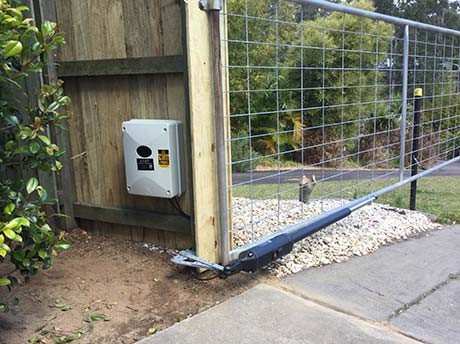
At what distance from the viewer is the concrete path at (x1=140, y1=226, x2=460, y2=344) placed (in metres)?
2.28

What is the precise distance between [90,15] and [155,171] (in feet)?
3.95

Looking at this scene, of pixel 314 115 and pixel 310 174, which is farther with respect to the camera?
pixel 314 115

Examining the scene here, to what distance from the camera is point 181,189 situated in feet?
9.55

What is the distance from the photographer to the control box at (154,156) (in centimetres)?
281

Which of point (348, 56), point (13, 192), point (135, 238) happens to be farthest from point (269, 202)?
point (348, 56)

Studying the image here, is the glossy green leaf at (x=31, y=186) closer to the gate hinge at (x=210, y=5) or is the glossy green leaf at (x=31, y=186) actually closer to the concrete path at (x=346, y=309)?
the concrete path at (x=346, y=309)

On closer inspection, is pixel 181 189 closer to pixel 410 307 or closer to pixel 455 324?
pixel 410 307

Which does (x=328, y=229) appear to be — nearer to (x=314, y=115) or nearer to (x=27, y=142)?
(x=27, y=142)

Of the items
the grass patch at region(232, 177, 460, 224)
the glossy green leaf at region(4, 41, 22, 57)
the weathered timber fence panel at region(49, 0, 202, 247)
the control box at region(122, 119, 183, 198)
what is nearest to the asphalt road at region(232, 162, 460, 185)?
the grass patch at region(232, 177, 460, 224)

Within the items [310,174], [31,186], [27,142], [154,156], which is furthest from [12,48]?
[310,174]

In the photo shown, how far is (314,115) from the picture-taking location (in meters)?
12.6

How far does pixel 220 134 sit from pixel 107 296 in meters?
1.13

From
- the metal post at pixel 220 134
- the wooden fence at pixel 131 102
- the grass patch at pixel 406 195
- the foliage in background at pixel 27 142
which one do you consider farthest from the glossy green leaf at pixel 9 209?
the grass patch at pixel 406 195

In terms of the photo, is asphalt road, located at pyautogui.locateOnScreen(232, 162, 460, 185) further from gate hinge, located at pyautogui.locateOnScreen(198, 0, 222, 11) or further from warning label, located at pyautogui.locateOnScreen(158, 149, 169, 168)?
gate hinge, located at pyautogui.locateOnScreen(198, 0, 222, 11)
